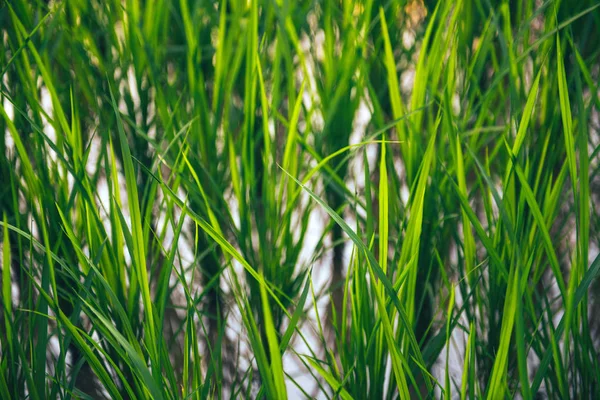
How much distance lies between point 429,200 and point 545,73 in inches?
9.7

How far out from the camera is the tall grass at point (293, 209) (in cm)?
48

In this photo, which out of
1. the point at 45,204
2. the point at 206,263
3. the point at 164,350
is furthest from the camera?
the point at 206,263

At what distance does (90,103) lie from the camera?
2.55 feet

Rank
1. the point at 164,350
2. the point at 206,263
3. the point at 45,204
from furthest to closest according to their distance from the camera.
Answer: the point at 206,263 → the point at 45,204 → the point at 164,350

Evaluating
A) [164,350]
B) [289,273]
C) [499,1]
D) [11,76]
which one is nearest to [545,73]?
[499,1]

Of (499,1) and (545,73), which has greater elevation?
(499,1)

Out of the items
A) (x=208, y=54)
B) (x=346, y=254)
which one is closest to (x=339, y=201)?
(x=346, y=254)

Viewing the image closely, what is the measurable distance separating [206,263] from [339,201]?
20 cm

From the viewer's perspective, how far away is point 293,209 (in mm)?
696

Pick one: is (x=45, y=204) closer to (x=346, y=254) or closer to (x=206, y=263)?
(x=206, y=263)

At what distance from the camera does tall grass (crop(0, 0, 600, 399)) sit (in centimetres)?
48

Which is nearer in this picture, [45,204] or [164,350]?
[164,350]

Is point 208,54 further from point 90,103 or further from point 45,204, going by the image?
point 45,204

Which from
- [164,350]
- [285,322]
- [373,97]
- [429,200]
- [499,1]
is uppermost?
[499,1]
